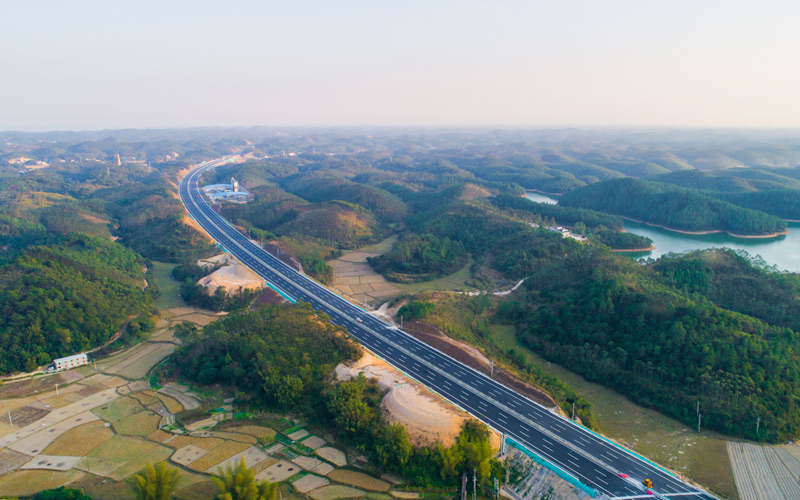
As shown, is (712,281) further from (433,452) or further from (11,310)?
(11,310)

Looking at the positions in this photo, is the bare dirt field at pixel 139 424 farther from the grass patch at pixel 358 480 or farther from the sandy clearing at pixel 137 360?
the grass patch at pixel 358 480

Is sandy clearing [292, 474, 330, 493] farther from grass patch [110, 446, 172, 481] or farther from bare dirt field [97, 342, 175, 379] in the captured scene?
bare dirt field [97, 342, 175, 379]

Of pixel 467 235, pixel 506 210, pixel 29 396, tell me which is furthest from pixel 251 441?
pixel 506 210

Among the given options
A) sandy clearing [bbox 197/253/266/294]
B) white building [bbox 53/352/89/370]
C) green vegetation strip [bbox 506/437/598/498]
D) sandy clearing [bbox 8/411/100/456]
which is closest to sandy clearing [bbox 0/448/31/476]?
sandy clearing [bbox 8/411/100/456]

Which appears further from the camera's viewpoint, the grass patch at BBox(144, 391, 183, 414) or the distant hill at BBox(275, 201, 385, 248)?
the distant hill at BBox(275, 201, 385, 248)

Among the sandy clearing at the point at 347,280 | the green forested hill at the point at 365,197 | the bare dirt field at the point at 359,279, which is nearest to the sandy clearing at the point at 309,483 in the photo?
the bare dirt field at the point at 359,279

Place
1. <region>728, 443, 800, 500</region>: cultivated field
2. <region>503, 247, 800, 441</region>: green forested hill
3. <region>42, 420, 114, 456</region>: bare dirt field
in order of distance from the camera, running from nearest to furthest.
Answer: <region>728, 443, 800, 500</region>: cultivated field, <region>42, 420, 114, 456</region>: bare dirt field, <region>503, 247, 800, 441</region>: green forested hill
